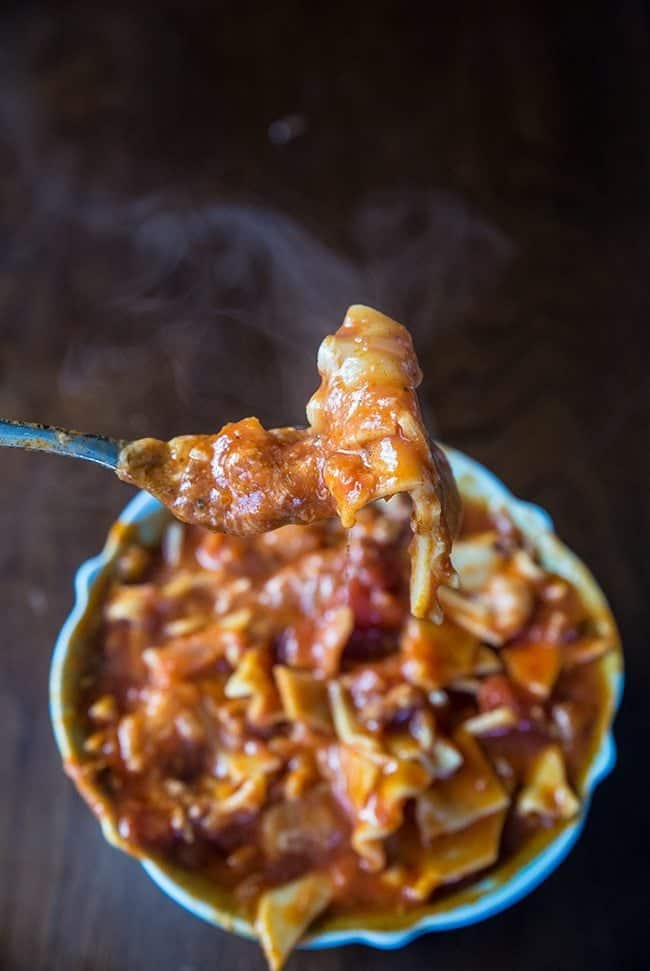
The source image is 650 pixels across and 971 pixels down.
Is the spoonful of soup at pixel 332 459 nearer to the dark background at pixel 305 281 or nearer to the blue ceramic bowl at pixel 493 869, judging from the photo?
the blue ceramic bowl at pixel 493 869

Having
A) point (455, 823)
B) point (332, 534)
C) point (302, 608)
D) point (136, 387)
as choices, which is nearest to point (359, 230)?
point (136, 387)

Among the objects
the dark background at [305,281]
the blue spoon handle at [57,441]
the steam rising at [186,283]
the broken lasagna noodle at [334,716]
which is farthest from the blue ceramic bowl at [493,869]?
the blue spoon handle at [57,441]

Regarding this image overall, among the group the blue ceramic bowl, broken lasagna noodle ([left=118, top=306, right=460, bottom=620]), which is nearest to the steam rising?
the blue ceramic bowl

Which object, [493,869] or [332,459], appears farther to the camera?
[493,869]

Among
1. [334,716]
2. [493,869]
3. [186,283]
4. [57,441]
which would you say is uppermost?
[57,441]

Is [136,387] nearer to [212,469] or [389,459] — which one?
[212,469]

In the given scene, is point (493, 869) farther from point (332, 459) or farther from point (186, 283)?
point (186, 283)

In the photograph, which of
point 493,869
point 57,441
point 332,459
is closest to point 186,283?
point 57,441
